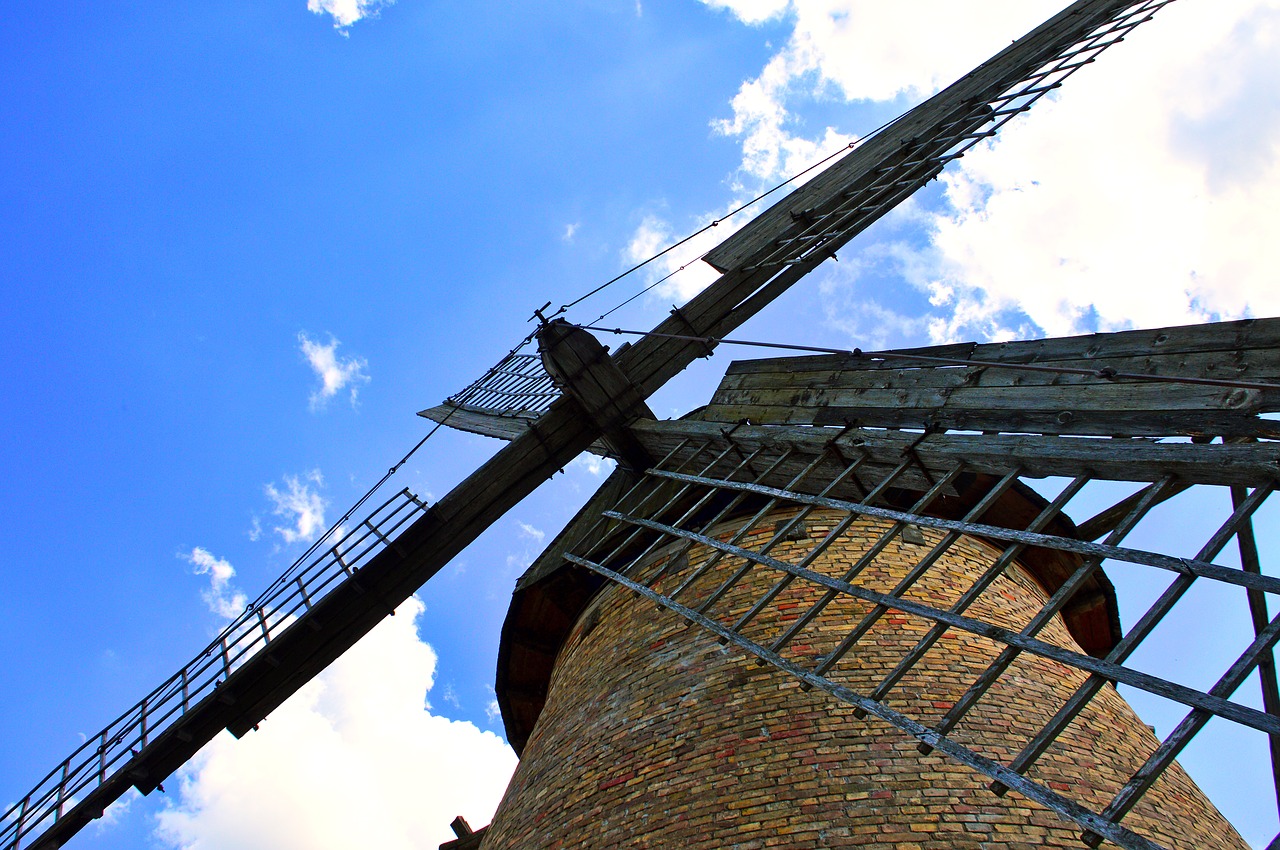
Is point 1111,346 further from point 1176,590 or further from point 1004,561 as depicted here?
point 1176,590

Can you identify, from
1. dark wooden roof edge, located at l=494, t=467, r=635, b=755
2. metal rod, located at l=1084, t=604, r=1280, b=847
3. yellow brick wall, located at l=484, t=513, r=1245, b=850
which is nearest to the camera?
metal rod, located at l=1084, t=604, r=1280, b=847

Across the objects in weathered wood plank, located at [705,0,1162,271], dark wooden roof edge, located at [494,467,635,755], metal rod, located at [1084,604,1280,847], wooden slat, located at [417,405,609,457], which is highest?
wooden slat, located at [417,405,609,457]

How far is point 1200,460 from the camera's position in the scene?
104 inches

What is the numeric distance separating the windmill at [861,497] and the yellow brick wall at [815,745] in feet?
0.22

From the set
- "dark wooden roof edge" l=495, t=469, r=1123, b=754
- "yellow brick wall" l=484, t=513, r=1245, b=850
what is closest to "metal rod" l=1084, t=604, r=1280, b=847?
"yellow brick wall" l=484, t=513, r=1245, b=850

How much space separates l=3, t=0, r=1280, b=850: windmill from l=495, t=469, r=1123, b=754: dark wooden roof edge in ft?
0.07

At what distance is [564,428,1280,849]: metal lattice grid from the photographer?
8.07ft

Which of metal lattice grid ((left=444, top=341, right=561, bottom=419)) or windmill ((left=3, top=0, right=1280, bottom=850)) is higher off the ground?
metal lattice grid ((left=444, top=341, right=561, bottom=419))

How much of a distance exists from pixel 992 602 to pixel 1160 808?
1.38 meters

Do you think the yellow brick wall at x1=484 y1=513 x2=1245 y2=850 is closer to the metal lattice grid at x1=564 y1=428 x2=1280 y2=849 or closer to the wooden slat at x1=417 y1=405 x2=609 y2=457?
the metal lattice grid at x1=564 y1=428 x2=1280 y2=849

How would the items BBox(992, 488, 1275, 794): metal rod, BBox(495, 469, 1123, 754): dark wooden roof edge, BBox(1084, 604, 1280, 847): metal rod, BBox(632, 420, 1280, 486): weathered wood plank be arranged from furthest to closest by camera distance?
BBox(495, 469, 1123, 754): dark wooden roof edge
BBox(632, 420, 1280, 486): weathered wood plank
BBox(992, 488, 1275, 794): metal rod
BBox(1084, 604, 1280, 847): metal rod

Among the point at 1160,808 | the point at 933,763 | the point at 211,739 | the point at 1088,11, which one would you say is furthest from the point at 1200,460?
the point at 1088,11

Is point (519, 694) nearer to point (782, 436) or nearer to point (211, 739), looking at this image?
point (211, 739)

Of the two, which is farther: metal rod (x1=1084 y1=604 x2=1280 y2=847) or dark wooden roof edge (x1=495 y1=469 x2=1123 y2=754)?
dark wooden roof edge (x1=495 y1=469 x2=1123 y2=754)
